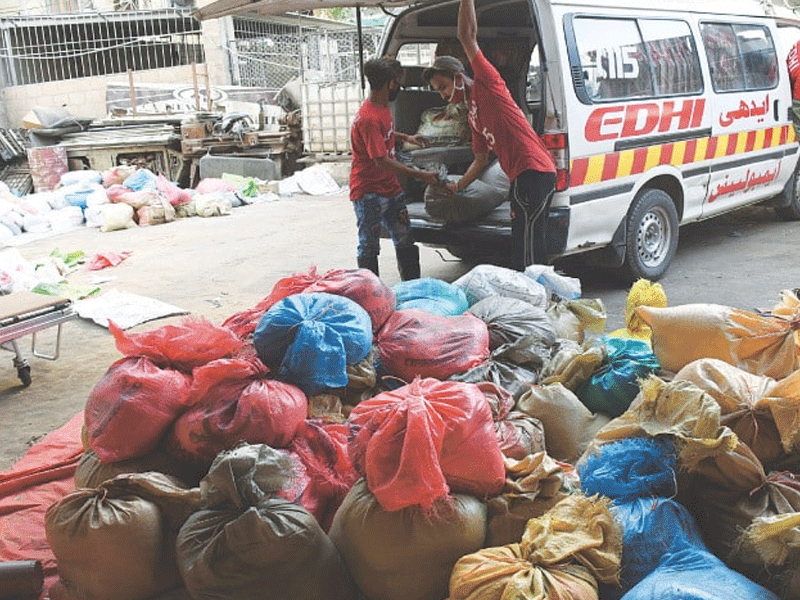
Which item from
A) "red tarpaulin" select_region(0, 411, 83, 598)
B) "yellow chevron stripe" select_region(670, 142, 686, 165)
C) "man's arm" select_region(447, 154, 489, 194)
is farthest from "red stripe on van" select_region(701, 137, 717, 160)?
"red tarpaulin" select_region(0, 411, 83, 598)

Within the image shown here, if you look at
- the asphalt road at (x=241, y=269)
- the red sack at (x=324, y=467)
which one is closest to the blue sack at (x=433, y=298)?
the red sack at (x=324, y=467)

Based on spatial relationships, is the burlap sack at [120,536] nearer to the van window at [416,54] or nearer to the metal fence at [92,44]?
the van window at [416,54]

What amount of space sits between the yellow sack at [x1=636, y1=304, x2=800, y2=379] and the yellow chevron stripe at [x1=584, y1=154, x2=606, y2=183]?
7.33ft

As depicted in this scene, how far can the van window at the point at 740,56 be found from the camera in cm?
597

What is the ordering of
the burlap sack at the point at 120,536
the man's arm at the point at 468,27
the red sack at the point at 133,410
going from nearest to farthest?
the burlap sack at the point at 120,536
the red sack at the point at 133,410
the man's arm at the point at 468,27

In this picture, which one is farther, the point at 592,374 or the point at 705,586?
the point at 592,374

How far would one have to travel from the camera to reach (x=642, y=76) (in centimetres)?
531

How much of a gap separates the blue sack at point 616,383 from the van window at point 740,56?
3.79 metres

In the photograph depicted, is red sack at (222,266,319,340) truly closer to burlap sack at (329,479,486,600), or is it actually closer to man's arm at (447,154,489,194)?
burlap sack at (329,479,486,600)

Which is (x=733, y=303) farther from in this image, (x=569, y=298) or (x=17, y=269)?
(x=17, y=269)

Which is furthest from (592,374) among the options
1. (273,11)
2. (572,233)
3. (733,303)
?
(273,11)

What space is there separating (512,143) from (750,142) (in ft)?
9.44

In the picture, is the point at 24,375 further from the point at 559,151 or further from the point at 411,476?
the point at 559,151

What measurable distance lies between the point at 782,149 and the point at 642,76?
2.39 metres
